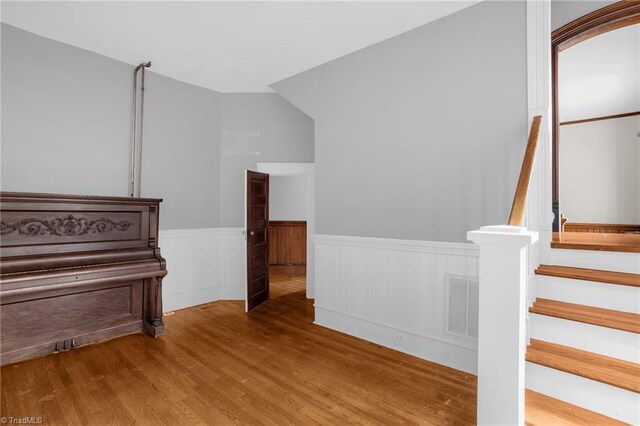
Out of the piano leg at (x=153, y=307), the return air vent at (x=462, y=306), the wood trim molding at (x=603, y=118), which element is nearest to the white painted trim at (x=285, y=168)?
the piano leg at (x=153, y=307)

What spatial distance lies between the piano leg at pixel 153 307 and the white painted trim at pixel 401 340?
1.67 m

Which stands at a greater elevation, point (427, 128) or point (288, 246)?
point (427, 128)

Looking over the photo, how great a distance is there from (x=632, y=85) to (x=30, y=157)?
7.56 meters

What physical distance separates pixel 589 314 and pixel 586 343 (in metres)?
0.16

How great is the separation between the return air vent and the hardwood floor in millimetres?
339

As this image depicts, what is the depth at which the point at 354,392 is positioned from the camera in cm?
228

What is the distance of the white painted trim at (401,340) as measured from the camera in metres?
Result: 2.64

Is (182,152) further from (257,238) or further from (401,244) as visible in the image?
(401,244)

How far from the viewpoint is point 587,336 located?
1.77 meters

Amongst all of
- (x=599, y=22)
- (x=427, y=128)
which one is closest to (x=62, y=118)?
(x=427, y=128)

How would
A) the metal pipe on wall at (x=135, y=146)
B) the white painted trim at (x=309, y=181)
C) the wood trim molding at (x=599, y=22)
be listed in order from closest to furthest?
the wood trim molding at (x=599, y=22)
the metal pipe on wall at (x=135, y=146)
the white painted trim at (x=309, y=181)

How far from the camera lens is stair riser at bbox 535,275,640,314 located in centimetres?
182

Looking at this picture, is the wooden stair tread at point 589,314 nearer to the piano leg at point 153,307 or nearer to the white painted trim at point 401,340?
the white painted trim at point 401,340

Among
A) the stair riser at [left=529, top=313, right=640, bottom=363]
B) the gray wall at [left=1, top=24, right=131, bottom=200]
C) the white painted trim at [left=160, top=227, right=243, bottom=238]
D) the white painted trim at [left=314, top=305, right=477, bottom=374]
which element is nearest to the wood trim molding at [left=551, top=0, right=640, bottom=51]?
the stair riser at [left=529, top=313, right=640, bottom=363]
